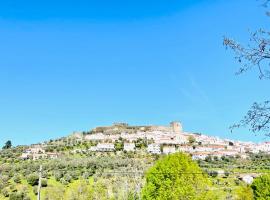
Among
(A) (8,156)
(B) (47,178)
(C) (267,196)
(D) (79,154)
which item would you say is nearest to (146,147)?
(D) (79,154)

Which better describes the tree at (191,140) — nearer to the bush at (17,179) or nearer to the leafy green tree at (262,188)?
the bush at (17,179)

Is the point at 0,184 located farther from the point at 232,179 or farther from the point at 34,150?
the point at 34,150

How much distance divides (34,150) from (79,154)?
15243mm

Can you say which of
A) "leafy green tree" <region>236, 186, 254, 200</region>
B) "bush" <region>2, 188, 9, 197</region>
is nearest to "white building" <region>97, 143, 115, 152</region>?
"bush" <region>2, 188, 9, 197</region>

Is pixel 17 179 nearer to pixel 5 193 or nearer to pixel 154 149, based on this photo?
pixel 5 193

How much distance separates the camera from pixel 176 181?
4688 cm

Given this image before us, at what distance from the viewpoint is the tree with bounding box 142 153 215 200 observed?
45344 millimetres

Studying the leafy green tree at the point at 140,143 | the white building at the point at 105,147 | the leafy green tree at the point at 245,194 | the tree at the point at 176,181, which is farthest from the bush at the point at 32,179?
the leafy green tree at the point at 140,143

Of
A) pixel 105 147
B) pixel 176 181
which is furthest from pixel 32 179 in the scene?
pixel 105 147

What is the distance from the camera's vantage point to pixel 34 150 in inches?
4936

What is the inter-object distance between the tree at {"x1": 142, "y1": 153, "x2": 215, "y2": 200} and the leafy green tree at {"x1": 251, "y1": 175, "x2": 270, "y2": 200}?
34.4 ft

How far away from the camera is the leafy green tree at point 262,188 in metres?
55.7

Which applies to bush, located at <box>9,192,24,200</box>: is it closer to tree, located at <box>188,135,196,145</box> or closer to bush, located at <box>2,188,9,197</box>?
bush, located at <box>2,188,9,197</box>

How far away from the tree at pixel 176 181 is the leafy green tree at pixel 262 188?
10498mm
